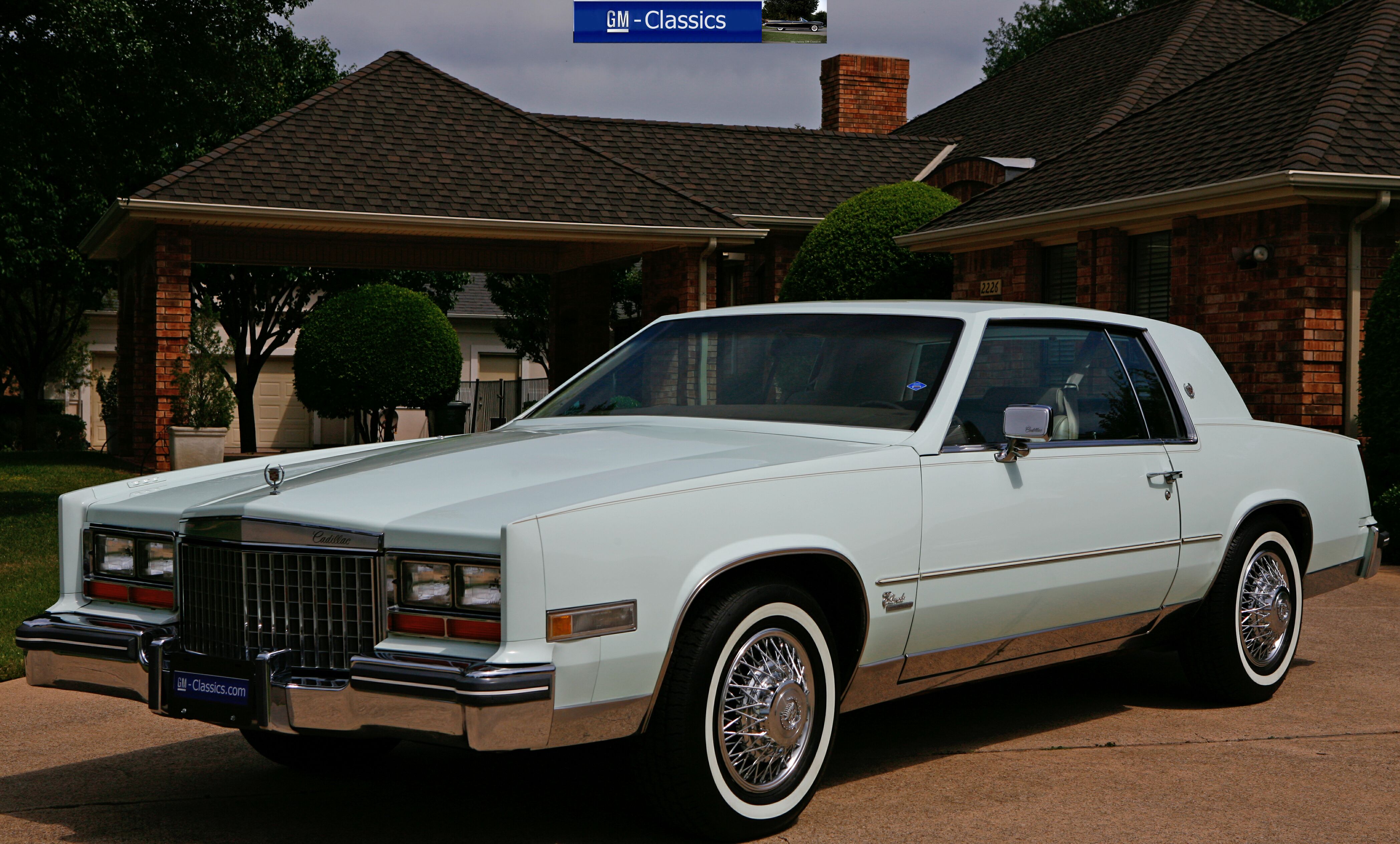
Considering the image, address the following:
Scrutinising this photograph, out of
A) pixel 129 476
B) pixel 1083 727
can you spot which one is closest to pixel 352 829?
pixel 1083 727

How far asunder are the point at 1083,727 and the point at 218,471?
336 centimetres

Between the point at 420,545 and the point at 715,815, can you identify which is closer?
the point at 420,545

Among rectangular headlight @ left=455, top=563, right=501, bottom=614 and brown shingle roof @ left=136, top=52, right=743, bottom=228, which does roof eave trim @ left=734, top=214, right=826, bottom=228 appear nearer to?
brown shingle roof @ left=136, top=52, right=743, bottom=228

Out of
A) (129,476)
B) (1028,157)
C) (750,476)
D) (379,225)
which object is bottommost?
(129,476)

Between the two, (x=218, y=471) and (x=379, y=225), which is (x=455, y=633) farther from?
(x=379, y=225)

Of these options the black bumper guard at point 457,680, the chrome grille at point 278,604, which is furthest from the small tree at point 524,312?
the black bumper guard at point 457,680

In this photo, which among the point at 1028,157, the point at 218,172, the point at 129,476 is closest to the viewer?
the point at 218,172

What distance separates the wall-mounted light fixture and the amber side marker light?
10155 mm

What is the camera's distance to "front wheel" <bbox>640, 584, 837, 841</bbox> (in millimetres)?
3822

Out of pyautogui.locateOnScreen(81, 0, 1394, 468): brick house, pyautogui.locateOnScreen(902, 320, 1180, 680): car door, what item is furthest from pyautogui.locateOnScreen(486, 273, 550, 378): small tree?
pyautogui.locateOnScreen(902, 320, 1180, 680): car door

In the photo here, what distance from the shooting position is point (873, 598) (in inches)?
169

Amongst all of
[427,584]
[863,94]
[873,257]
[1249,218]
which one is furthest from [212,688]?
[863,94]

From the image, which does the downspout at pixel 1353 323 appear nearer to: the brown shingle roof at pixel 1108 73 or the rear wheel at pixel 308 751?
the brown shingle roof at pixel 1108 73

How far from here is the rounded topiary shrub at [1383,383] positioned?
10.6 meters
